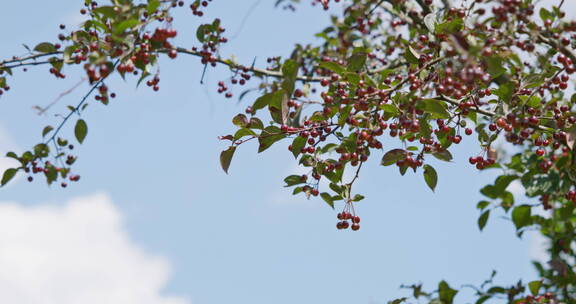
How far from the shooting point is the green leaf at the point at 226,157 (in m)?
3.81

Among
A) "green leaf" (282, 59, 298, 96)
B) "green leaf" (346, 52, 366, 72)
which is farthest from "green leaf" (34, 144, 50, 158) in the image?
"green leaf" (346, 52, 366, 72)

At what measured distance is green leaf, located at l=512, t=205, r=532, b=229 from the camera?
284 centimetres

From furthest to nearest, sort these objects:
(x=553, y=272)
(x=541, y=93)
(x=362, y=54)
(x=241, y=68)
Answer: (x=241, y=68), (x=541, y=93), (x=362, y=54), (x=553, y=272)

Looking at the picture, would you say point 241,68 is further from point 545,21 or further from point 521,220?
point 521,220

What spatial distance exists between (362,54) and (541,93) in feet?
4.40

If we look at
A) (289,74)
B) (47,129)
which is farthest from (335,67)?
(47,129)

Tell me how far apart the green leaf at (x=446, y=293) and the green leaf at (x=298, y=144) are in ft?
4.09

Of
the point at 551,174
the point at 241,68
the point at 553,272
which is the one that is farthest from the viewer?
the point at 241,68

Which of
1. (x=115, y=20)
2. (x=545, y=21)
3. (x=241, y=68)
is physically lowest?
(x=115, y=20)

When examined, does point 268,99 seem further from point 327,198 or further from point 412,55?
point 412,55

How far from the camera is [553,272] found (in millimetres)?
3113

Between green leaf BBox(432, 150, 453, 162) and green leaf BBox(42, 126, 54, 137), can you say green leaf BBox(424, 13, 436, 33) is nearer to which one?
green leaf BBox(432, 150, 453, 162)

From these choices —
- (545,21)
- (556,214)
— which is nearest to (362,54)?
(545,21)

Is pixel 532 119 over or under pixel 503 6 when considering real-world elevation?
under
